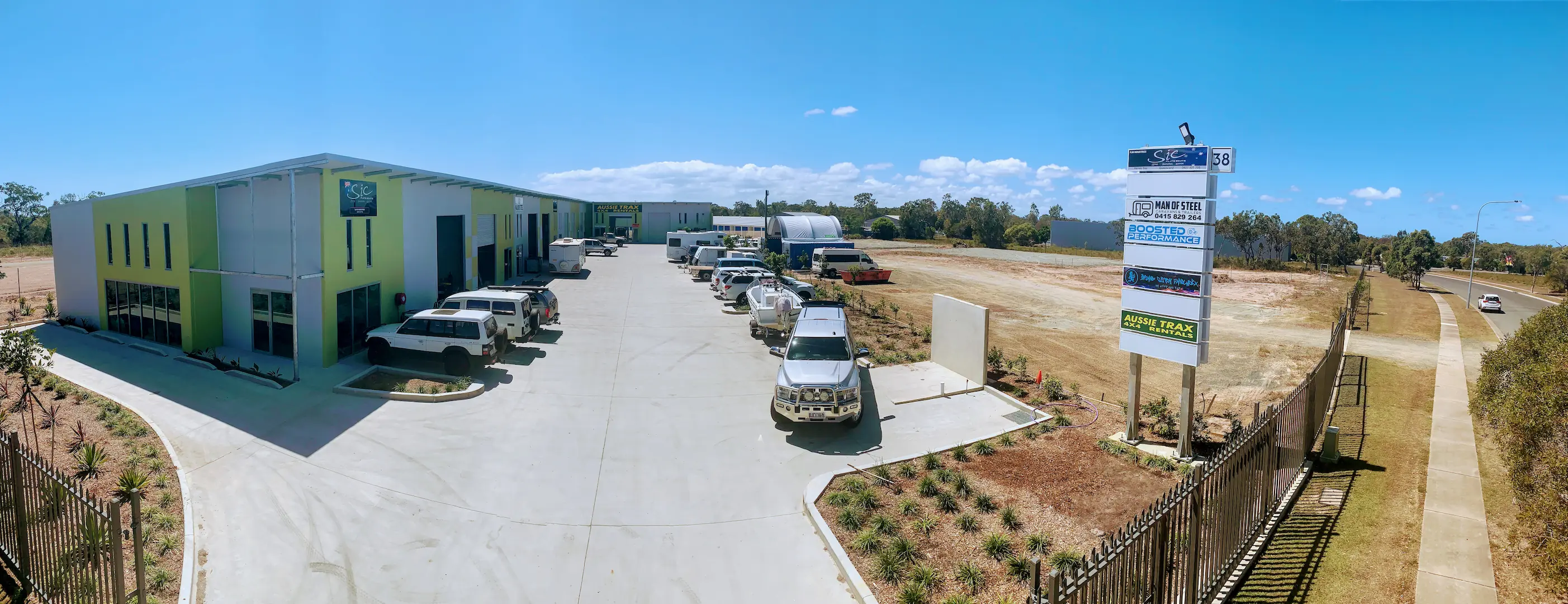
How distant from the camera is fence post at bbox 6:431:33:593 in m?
7.54

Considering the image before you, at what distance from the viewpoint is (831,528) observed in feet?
33.5

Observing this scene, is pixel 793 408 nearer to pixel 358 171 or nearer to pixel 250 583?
pixel 250 583

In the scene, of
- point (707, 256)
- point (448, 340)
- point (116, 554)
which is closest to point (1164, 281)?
point (116, 554)

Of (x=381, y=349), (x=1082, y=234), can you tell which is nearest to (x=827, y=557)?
(x=381, y=349)

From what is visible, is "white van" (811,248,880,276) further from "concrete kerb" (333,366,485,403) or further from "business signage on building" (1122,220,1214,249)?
"business signage on building" (1122,220,1214,249)

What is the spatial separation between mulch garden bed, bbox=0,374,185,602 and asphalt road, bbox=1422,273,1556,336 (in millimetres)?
36194

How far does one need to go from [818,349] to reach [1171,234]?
719 cm

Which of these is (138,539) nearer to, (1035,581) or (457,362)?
(1035,581)

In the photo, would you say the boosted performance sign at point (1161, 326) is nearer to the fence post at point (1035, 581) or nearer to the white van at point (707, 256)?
the fence post at point (1035, 581)

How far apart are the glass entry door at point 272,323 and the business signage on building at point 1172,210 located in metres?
19.9

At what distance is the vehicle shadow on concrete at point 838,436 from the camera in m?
13.7

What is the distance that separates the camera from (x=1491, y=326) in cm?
3628

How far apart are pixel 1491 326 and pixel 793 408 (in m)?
41.0

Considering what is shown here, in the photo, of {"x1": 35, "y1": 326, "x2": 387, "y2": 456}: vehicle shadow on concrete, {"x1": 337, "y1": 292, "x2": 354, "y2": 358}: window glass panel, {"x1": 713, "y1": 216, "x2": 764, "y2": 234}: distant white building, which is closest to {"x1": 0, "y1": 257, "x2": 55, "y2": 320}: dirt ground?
{"x1": 35, "y1": 326, "x2": 387, "y2": 456}: vehicle shadow on concrete
